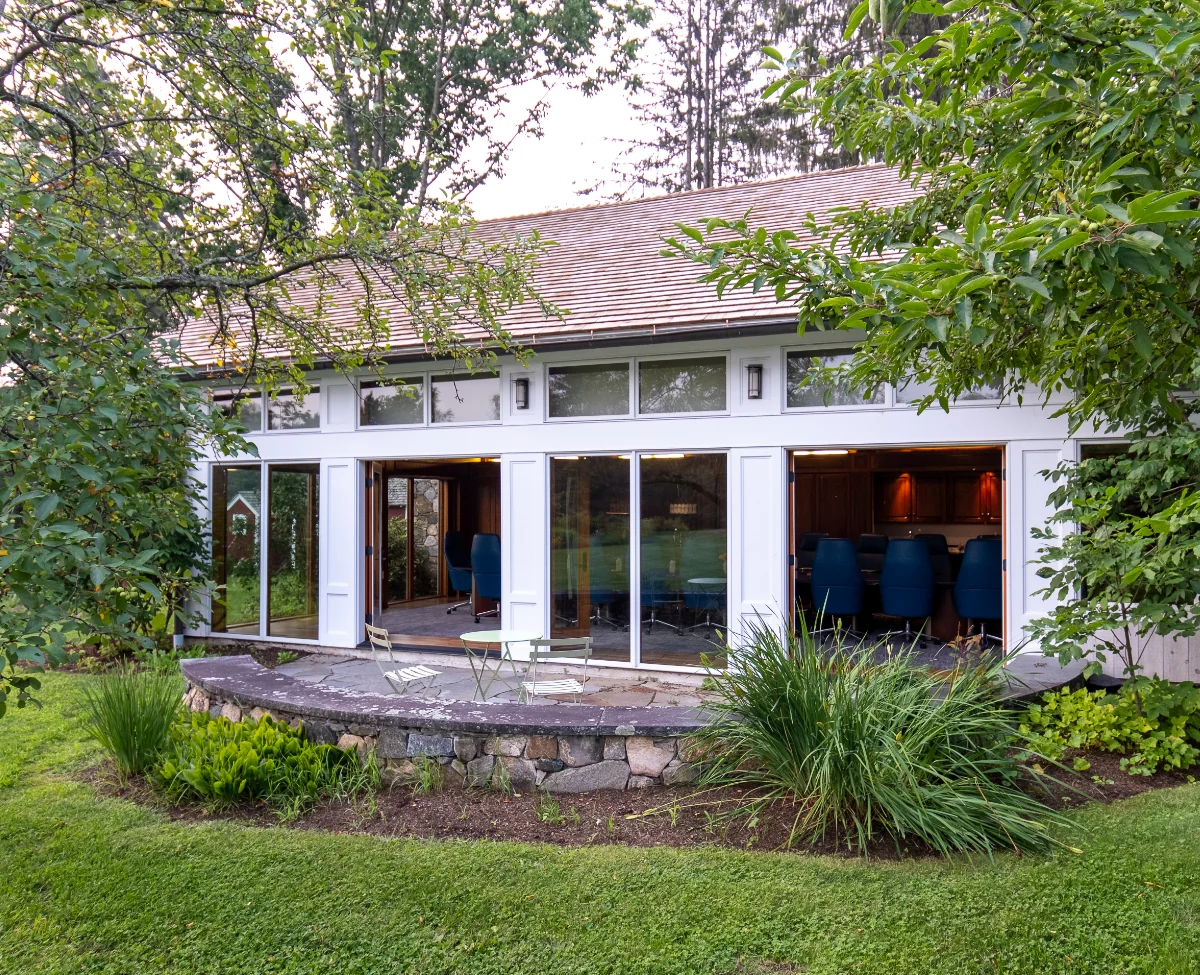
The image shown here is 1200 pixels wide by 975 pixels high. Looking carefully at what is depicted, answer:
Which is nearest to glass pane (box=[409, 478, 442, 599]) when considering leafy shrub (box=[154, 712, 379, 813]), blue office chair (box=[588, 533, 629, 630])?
blue office chair (box=[588, 533, 629, 630])

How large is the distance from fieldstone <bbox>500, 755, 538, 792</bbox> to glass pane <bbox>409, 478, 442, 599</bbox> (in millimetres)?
8807

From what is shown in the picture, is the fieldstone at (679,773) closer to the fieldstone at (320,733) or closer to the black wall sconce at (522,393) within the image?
the fieldstone at (320,733)

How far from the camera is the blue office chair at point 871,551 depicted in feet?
30.8

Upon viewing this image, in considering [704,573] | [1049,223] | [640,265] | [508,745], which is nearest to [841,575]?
[704,573]

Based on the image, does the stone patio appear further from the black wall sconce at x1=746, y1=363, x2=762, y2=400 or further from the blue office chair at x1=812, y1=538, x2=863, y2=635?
the black wall sconce at x1=746, y1=363, x2=762, y2=400

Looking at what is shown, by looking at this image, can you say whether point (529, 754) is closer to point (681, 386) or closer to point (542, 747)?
point (542, 747)

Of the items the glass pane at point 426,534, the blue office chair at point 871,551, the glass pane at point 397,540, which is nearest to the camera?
the blue office chair at point 871,551

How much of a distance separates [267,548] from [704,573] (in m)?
5.21

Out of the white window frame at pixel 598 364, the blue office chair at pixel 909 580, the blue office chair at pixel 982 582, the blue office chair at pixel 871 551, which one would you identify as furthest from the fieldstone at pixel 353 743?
the blue office chair at pixel 871 551

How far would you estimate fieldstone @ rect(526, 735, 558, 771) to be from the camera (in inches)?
173

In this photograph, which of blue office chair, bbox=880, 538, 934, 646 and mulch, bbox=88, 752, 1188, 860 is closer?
mulch, bbox=88, 752, 1188, 860

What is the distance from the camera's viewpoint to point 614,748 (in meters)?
4.36

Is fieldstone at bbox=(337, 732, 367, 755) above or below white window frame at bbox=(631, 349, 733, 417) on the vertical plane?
below

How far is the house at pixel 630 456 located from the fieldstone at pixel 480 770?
9.61 feet
